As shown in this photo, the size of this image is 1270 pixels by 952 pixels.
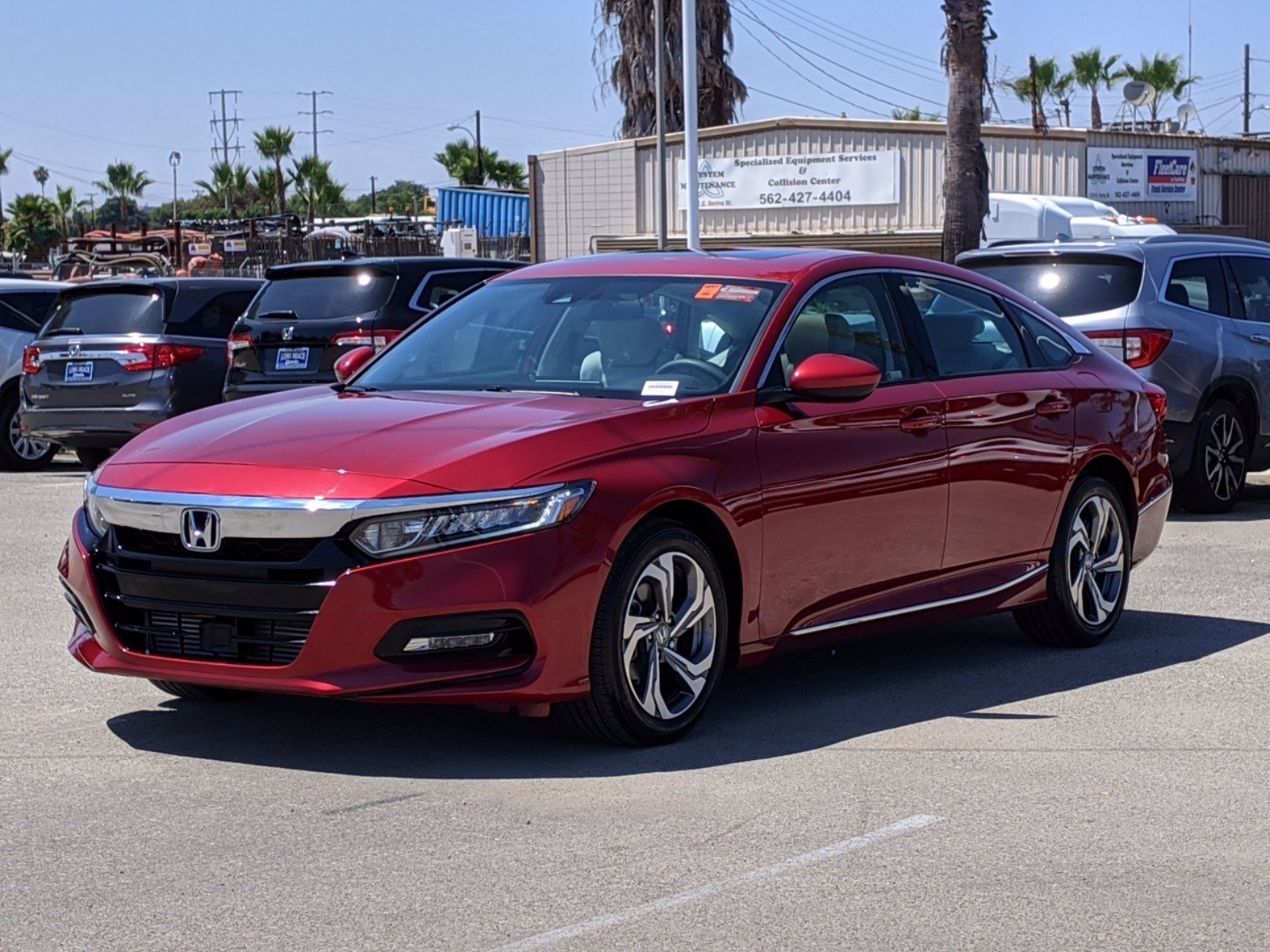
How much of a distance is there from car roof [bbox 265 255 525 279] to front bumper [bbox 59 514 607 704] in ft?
26.5

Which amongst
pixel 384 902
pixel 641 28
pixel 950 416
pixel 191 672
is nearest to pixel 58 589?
pixel 191 672

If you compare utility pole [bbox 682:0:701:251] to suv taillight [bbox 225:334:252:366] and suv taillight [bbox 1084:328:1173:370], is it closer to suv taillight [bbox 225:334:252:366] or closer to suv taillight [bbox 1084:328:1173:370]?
suv taillight [bbox 225:334:252:366]

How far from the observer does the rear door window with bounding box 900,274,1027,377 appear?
7438 mm

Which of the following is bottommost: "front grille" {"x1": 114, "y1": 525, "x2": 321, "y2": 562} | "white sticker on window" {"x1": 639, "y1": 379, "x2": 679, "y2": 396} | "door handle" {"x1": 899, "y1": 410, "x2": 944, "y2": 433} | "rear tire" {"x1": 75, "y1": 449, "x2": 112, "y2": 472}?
"rear tire" {"x1": 75, "y1": 449, "x2": 112, "y2": 472}

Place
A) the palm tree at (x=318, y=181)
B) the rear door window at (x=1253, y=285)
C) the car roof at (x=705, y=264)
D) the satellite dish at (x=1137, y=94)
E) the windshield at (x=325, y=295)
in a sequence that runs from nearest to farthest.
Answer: the car roof at (x=705, y=264), the rear door window at (x=1253, y=285), the windshield at (x=325, y=295), the satellite dish at (x=1137, y=94), the palm tree at (x=318, y=181)

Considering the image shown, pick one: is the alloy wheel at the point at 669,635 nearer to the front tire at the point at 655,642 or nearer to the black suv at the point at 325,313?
the front tire at the point at 655,642

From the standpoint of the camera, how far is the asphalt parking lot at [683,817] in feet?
Answer: 14.4

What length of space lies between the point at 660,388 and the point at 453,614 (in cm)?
127

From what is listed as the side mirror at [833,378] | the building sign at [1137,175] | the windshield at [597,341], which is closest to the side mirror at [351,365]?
the windshield at [597,341]

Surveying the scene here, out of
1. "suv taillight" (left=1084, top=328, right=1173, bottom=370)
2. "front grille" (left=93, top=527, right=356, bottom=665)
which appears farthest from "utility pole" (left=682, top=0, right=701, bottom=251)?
"front grille" (left=93, top=527, right=356, bottom=665)

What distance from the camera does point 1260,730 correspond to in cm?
650

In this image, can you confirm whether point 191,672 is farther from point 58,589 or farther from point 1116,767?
point 58,589

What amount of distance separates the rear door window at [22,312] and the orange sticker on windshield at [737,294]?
1195 centimetres

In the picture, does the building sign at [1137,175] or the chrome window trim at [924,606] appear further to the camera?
the building sign at [1137,175]
